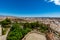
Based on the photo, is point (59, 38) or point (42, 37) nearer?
point (42, 37)

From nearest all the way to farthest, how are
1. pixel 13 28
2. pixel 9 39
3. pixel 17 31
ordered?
pixel 9 39 < pixel 17 31 < pixel 13 28

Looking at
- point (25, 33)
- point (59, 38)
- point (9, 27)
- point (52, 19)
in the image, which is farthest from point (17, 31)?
point (52, 19)

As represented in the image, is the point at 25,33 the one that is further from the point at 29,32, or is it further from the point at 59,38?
the point at 59,38

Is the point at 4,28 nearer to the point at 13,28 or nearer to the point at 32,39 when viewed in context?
the point at 13,28

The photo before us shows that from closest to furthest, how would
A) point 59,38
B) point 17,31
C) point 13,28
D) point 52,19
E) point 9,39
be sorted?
point 9,39, point 17,31, point 13,28, point 59,38, point 52,19

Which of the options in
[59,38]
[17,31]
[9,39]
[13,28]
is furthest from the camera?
[59,38]

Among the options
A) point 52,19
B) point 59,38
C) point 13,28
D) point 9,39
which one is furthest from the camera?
point 52,19

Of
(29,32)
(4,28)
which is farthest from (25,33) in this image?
(4,28)

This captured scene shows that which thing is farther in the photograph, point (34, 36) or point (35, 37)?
point (34, 36)

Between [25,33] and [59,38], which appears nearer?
[25,33]
